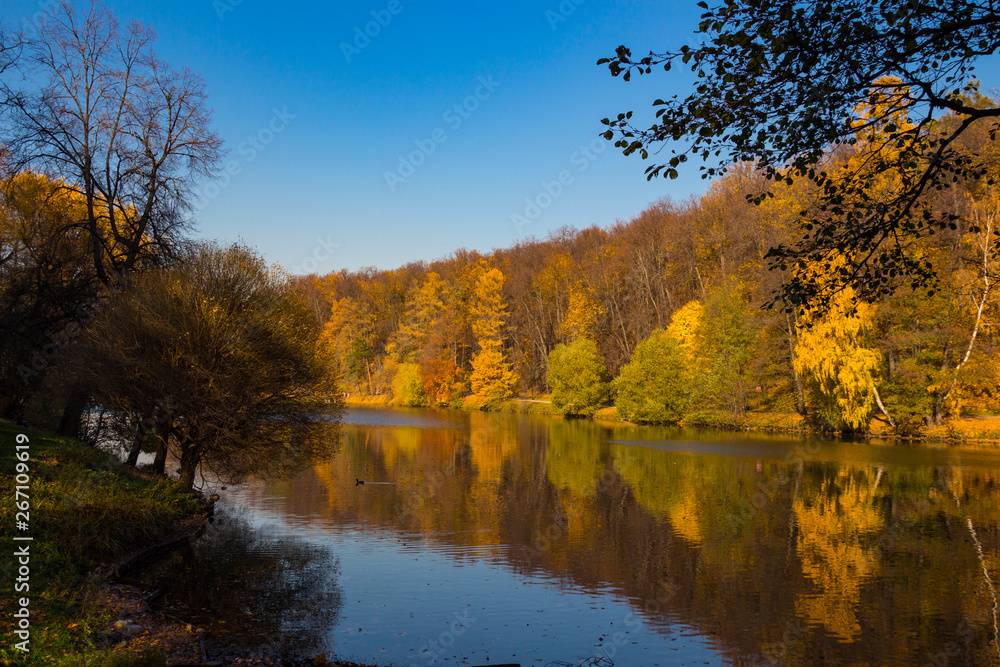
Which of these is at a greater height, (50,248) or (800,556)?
(50,248)

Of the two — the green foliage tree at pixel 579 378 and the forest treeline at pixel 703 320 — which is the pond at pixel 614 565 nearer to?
the forest treeline at pixel 703 320

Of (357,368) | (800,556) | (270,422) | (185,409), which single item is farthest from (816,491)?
(357,368)

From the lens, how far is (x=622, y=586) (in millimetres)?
12867

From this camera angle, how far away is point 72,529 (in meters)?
11.8

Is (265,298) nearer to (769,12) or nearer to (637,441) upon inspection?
(769,12)

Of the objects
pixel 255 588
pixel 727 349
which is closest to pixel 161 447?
pixel 255 588

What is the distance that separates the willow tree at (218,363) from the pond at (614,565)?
2399 millimetres

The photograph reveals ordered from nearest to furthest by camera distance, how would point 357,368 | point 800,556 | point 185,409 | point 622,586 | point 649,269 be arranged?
point 622,586 → point 800,556 → point 185,409 → point 649,269 → point 357,368

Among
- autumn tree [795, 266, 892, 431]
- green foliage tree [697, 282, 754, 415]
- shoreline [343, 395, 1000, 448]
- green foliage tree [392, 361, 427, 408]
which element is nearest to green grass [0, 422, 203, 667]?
shoreline [343, 395, 1000, 448]

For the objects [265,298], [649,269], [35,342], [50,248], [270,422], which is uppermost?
[649,269]

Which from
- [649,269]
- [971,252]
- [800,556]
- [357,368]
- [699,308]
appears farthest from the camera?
[357,368]

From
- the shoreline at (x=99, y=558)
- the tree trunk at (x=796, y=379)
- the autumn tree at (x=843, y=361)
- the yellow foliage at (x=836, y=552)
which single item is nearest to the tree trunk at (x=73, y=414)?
the shoreline at (x=99, y=558)

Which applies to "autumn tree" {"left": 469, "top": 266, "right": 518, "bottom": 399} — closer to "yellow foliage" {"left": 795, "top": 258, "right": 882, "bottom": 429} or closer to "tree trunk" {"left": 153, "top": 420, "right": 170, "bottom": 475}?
"yellow foliage" {"left": 795, "top": 258, "right": 882, "bottom": 429}

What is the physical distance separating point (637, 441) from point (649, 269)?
84.3 feet
